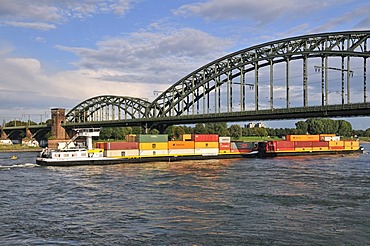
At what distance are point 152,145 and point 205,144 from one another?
8.68m

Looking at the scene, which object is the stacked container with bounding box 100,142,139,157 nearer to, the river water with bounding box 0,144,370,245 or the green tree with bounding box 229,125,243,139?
the river water with bounding box 0,144,370,245

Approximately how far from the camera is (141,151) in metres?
61.3

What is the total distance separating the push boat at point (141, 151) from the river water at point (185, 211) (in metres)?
16.2

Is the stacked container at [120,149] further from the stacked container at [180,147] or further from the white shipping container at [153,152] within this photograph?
the stacked container at [180,147]

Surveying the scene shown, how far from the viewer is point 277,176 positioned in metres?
40.6

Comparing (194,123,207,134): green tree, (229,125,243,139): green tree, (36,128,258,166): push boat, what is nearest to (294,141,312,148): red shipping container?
(36,128,258,166): push boat

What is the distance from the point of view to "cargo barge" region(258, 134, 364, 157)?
7494 cm

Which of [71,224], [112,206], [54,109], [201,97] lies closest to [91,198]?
[112,206]

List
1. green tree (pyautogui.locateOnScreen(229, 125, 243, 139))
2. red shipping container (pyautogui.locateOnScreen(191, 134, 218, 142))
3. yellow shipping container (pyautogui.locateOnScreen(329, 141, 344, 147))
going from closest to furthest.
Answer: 1. red shipping container (pyautogui.locateOnScreen(191, 134, 218, 142))
2. yellow shipping container (pyautogui.locateOnScreen(329, 141, 344, 147))
3. green tree (pyautogui.locateOnScreen(229, 125, 243, 139))

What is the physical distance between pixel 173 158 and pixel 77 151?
13756 mm

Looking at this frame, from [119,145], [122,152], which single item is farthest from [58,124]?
[122,152]

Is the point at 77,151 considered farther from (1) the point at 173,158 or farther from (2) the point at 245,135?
(2) the point at 245,135

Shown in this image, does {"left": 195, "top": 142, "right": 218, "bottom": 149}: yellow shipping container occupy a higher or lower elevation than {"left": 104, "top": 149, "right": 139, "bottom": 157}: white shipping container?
higher

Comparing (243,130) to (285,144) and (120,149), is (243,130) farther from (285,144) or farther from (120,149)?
(120,149)
